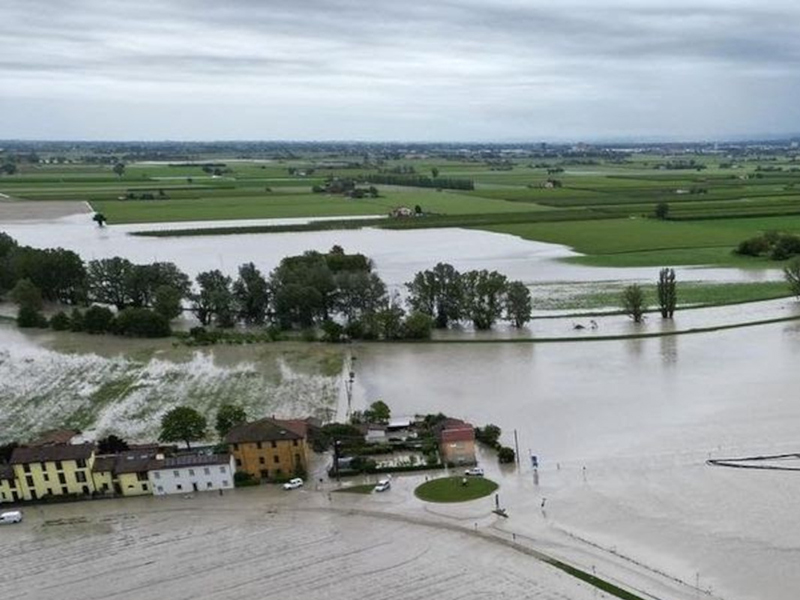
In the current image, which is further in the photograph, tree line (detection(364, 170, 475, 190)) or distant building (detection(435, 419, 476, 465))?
tree line (detection(364, 170, 475, 190))

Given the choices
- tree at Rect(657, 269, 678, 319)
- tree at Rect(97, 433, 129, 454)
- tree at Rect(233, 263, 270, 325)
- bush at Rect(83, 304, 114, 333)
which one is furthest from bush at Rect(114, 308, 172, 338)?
tree at Rect(657, 269, 678, 319)

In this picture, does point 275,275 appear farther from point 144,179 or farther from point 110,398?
point 144,179

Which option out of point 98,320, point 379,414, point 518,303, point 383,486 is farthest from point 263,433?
point 98,320

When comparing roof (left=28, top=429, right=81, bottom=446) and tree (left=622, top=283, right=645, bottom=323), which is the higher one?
tree (left=622, top=283, right=645, bottom=323)

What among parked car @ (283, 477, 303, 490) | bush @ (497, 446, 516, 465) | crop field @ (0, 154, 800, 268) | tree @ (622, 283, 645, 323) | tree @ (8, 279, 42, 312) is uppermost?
crop field @ (0, 154, 800, 268)

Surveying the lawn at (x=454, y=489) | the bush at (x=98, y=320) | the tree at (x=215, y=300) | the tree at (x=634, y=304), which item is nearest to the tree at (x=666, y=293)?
the tree at (x=634, y=304)

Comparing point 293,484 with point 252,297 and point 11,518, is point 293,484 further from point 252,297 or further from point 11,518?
point 252,297

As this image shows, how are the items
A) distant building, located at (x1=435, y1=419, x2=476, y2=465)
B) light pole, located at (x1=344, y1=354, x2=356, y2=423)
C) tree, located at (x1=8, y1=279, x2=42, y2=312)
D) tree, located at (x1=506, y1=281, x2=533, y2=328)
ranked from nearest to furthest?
distant building, located at (x1=435, y1=419, x2=476, y2=465), light pole, located at (x1=344, y1=354, x2=356, y2=423), tree, located at (x1=506, y1=281, x2=533, y2=328), tree, located at (x1=8, y1=279, x2=42, y2=312)

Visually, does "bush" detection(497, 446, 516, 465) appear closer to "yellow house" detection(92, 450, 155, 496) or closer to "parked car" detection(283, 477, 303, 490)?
"parked car" detection(283, 477, 303, 490)

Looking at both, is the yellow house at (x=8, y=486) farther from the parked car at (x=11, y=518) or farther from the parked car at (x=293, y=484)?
the parked car at (x=293, y=484)
